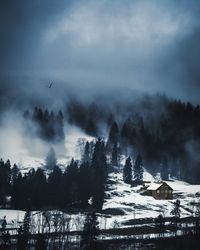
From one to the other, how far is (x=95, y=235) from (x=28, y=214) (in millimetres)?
22313

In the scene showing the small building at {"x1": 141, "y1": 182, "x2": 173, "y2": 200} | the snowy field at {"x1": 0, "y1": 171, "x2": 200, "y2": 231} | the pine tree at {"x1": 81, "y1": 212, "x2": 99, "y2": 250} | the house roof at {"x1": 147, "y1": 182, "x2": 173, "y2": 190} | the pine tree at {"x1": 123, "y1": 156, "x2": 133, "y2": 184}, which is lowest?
the pine tree at {"x1": 81, "y1": 212, "x2": 99, "y2": 250}

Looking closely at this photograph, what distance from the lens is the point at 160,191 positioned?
16975 cm

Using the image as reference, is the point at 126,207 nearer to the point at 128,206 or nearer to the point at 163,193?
the point at 128,206

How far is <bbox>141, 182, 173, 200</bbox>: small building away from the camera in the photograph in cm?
16931

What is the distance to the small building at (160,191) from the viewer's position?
169 metres

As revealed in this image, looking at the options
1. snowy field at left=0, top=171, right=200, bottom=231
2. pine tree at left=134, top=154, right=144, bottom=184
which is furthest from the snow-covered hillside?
pine tree at left=134, top=154, right=144, bottom=184

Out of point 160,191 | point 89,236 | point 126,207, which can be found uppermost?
point 160,191

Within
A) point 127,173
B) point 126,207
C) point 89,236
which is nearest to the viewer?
point 89,236

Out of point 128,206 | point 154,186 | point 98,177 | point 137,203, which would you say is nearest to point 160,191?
point 154,186

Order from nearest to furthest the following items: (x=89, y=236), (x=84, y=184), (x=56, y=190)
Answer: (x=89, y=236) → (x=56, y=190) → (x=84, y=184)

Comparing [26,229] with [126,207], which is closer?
[26,229]

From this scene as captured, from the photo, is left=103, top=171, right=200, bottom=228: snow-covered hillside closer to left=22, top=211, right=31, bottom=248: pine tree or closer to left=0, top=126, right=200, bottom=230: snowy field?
left=0, top=126, right=200, bottom=230: snowy field

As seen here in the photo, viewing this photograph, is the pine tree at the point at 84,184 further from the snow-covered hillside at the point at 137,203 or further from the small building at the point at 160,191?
the small building at the point at 160,191

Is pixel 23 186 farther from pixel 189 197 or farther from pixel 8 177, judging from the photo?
pixel 189 197
